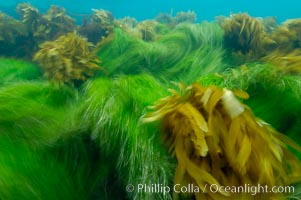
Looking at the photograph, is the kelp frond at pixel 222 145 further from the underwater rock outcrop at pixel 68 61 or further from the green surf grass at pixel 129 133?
the underwater rock outcrop at pixel 68 61

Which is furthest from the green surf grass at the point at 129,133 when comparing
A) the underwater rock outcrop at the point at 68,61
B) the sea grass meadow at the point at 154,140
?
the underwater rock outcrop at the point at 68,61

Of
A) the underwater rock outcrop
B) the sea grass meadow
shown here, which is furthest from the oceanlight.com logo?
the underwater rock outcrop

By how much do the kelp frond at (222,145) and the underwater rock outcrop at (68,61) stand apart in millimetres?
1087

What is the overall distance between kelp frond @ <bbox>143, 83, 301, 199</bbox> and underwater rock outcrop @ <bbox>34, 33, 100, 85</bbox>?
109 cm

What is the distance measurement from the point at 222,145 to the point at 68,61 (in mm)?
1438

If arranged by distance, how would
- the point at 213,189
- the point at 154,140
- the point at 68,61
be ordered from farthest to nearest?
the point at 68,61, the point at 154,140, the point at 213,189

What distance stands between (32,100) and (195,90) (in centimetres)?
74

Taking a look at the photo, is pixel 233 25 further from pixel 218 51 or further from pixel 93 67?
pixel 93 67

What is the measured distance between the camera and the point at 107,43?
262cm

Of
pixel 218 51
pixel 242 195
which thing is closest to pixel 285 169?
pixel 242 195

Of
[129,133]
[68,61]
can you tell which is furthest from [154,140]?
[68,61]

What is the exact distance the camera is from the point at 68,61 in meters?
2.12

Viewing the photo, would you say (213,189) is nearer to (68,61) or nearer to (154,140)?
(154,140)

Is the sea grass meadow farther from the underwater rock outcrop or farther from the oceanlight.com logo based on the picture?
the underwater rock outcrop
